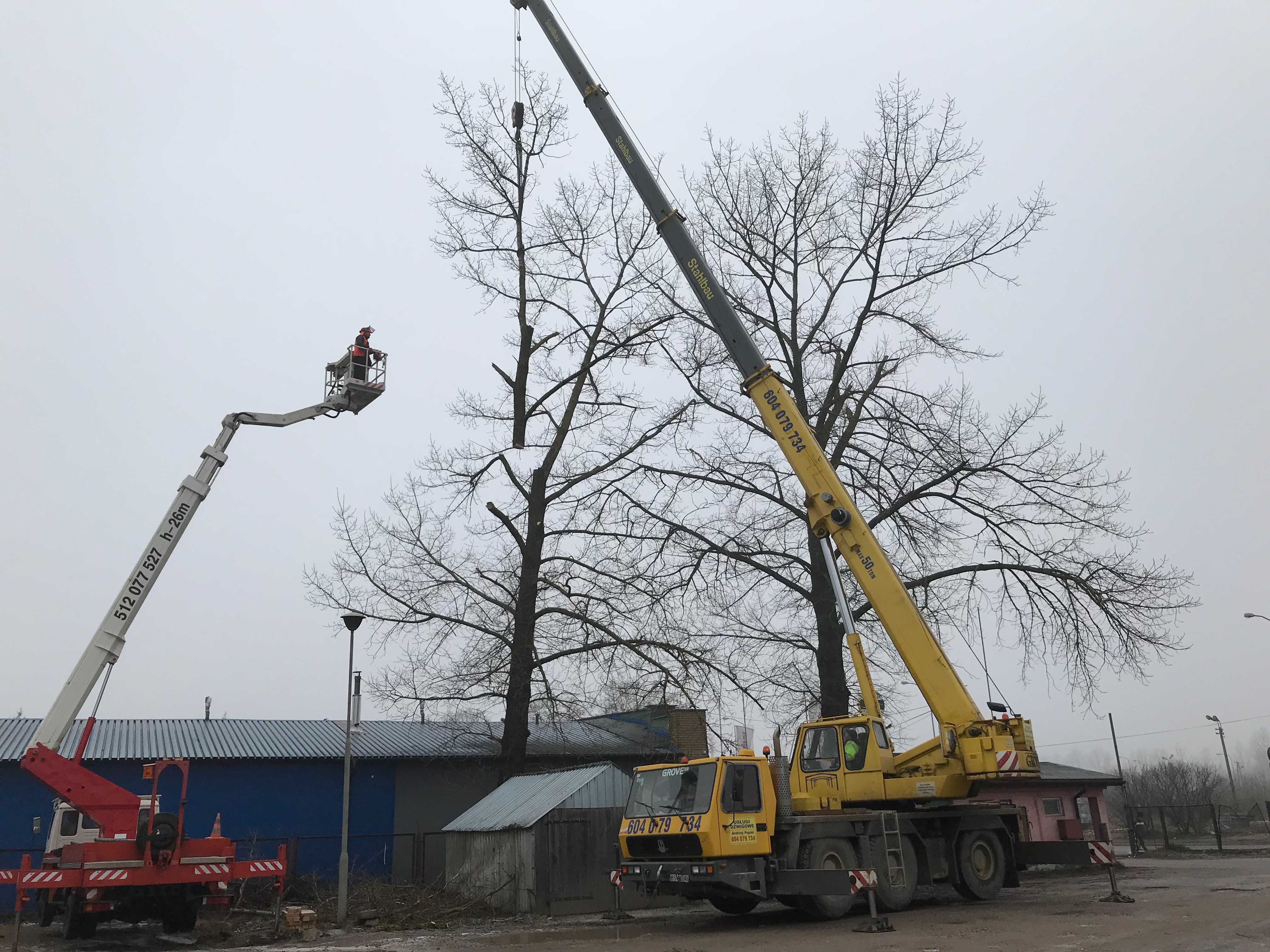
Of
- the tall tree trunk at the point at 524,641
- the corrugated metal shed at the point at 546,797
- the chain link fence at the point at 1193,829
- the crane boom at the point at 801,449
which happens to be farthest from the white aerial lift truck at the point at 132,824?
the chain link fence at the point at 1193,829

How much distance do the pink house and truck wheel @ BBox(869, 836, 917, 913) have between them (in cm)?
1621

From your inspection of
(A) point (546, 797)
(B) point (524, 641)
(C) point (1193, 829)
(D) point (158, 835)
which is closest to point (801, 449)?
(A) point (546, 797)

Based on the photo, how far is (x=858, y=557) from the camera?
1579cm

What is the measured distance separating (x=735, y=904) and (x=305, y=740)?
1649cm

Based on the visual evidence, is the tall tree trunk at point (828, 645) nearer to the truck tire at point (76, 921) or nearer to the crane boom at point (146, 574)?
the crane boom at point (146, 574)

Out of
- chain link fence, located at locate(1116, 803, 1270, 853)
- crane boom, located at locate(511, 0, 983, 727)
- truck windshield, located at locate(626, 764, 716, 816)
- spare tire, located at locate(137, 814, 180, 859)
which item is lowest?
chain link fence, located at locate(1116, 803, 1270, 853)

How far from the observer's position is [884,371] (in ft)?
81.1

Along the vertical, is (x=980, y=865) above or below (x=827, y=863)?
below

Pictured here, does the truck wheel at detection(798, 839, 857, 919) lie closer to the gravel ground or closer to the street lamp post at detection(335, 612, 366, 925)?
the gravel ground

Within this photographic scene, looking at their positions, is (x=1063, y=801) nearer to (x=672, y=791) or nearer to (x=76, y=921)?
(x=672, y=791)

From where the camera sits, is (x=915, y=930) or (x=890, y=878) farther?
(x=890, y=878)

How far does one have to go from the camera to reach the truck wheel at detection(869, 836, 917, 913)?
14.8 m

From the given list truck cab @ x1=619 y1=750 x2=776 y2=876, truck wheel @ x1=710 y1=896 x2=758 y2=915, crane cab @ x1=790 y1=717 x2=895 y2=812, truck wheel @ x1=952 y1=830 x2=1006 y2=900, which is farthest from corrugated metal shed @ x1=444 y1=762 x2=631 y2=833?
truck wheel @ x1=952 y1=830 x2=1006 y2=900

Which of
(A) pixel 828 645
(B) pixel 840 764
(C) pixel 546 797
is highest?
(A) pixel 828 645
